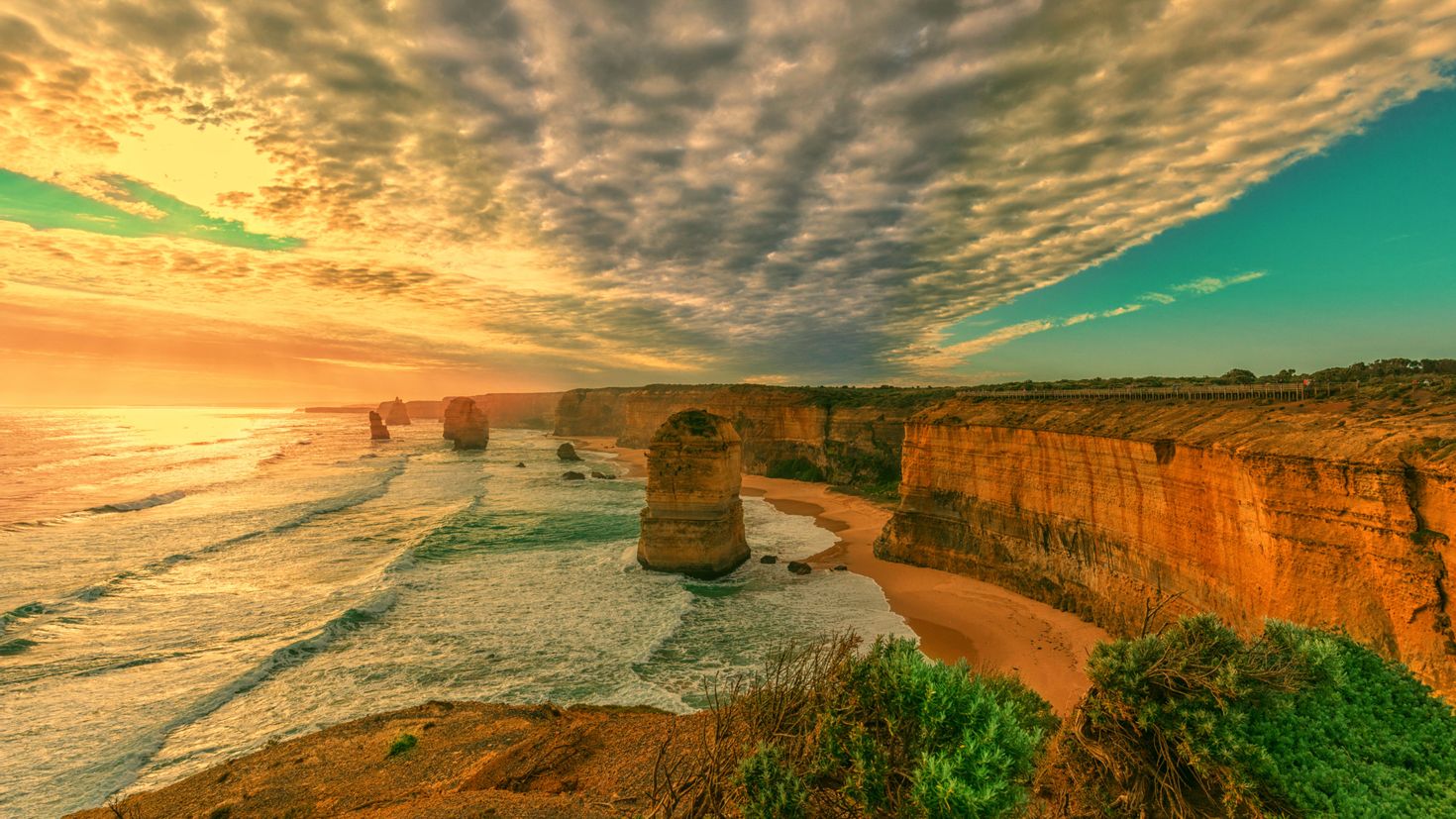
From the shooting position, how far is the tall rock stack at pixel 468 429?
308ft

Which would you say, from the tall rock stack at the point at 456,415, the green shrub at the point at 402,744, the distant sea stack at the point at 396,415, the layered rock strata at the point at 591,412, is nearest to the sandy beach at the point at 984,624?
the green shrub at the point at 402,744

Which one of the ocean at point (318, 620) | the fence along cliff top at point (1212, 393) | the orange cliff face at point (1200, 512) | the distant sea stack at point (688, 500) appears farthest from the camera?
the distant sea stack at point (688, 500)

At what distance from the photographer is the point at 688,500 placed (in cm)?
2612

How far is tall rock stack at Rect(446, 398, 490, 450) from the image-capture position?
9375 centimetres

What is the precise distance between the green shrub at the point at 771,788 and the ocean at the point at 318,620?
9320mm

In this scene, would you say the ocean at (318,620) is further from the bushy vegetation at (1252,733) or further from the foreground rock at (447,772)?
the bushy vegetation at (1252,733)

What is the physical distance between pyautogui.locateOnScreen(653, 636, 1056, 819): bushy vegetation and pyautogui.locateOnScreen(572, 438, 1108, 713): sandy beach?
5547 mm

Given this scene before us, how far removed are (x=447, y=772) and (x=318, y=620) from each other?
1423 cm

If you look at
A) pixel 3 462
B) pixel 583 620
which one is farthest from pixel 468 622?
pixel 3 462

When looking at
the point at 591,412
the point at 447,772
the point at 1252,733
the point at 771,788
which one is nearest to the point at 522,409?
the point at 591,412

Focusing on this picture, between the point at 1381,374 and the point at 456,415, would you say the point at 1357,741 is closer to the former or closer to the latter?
the point at 1381,374

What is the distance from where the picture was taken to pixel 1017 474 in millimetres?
23609

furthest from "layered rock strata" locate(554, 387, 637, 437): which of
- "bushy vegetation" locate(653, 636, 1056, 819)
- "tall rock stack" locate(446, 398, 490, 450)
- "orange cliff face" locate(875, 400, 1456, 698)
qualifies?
"bushy vegetation" locate(653, 636, 1056, 819)

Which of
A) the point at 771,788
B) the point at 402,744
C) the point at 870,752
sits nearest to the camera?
the point at 771,788
